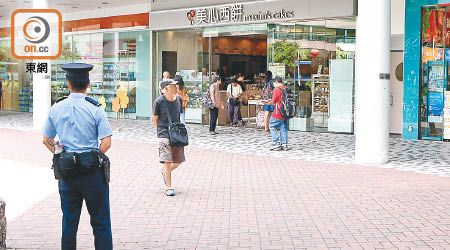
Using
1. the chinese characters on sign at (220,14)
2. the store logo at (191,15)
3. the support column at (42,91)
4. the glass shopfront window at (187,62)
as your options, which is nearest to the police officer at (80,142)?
the support column at (42,91)

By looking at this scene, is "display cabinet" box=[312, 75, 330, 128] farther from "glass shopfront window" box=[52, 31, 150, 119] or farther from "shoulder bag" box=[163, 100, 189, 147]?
"shoulder bag" box=[163, 100, 189, 147]

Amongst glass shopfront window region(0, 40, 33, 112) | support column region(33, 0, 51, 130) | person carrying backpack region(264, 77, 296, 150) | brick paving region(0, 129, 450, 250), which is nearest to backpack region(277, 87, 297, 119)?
person carrying backpack region(264, 77, 296, 150)

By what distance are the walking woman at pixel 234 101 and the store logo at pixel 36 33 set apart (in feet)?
19.1

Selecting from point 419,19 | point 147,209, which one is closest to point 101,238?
point 147,209

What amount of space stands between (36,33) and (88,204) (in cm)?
2059

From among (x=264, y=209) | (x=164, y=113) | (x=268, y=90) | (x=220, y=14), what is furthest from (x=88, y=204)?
(x=220, y=14)

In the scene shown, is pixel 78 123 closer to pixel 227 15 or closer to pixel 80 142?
pixel 80 142

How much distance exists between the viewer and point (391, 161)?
12.0 meters

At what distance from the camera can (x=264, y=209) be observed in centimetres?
755

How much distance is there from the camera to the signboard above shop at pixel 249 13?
16728 millimetres

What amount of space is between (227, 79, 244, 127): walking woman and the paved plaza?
17.9 feet

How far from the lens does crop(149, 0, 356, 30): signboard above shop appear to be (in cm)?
1673

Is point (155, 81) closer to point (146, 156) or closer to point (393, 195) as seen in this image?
point (146, 156)

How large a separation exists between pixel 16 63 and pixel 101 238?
27.1 m
